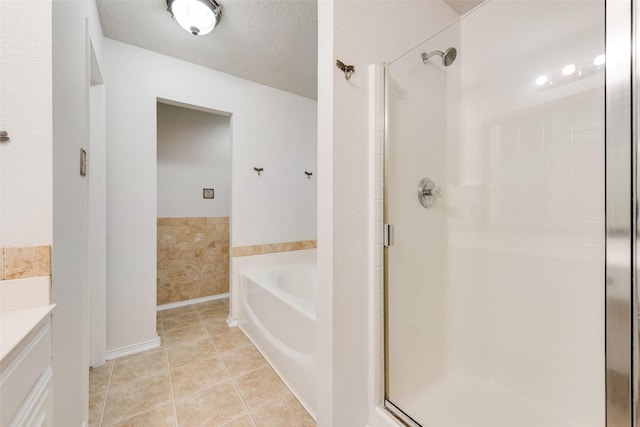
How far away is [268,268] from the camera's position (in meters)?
2.61

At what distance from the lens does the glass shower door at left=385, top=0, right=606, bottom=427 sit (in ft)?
3.85

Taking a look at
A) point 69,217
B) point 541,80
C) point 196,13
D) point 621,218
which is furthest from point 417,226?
point 196,13

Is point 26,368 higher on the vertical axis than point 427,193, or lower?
lower

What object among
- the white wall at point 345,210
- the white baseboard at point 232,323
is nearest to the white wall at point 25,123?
the white wall at point 345,210

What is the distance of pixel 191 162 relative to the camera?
3293 millimetres

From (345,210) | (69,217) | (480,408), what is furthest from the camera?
(480,408)

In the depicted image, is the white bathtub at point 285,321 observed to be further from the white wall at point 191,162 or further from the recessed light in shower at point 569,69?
the recessed light in shower at point 569,69

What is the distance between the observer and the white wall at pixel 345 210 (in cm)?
108

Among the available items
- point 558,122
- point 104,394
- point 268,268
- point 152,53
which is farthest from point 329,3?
point 104,394

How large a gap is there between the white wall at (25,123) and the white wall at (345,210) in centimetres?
97

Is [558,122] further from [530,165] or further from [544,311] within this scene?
[544,311]

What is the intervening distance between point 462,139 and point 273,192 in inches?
73.7

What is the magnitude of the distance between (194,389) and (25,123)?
5.17ft

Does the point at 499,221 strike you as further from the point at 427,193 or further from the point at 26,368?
the point at 26,368
